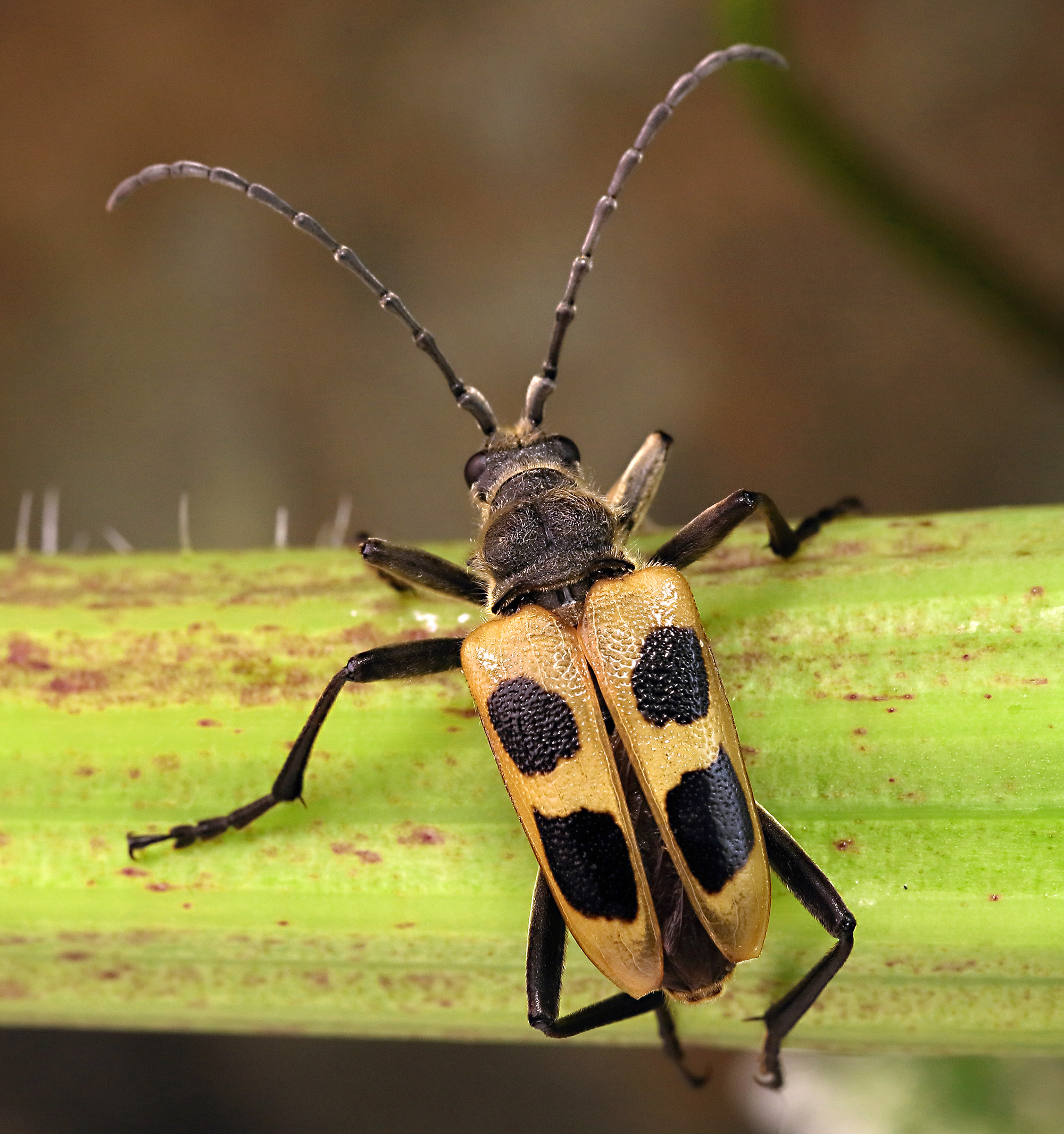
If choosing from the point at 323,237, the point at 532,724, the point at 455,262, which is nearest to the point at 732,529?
the point at 532,724

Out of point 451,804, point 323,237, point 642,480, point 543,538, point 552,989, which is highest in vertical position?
point 323,237

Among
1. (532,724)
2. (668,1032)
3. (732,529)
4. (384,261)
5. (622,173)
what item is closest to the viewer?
(532,724)

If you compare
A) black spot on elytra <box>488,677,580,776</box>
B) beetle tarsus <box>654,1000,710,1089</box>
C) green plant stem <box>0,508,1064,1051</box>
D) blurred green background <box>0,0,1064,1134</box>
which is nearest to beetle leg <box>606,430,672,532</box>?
green plant stem <box>0,508,1064,1051</box>

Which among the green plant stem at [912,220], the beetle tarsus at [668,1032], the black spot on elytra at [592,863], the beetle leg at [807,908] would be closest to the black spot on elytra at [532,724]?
the black spot on elytra at [592,863]

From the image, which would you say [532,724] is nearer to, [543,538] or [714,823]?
[714,823]

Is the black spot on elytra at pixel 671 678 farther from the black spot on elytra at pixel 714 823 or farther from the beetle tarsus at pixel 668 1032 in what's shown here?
the beetle tarsus at pixel 668 1032

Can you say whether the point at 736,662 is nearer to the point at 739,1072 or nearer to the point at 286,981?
the point at 286,981

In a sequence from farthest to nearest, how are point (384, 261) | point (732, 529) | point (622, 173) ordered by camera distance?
point (384, 261) → point (622, 173) → point (732, 529)
